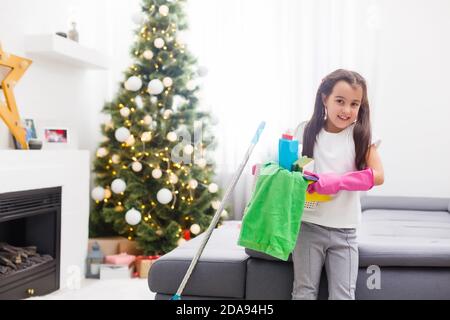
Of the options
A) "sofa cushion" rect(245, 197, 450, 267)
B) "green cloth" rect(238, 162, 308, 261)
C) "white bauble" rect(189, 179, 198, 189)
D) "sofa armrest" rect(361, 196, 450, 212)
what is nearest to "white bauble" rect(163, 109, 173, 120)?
"white bauble" rect(189, 179, 198, 189)

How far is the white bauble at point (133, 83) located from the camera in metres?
4.25

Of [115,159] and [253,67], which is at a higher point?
[253,67]

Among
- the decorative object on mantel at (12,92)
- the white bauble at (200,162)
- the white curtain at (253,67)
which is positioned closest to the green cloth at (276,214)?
the decorative object on mantel at (12,92)

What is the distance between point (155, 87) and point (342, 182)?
7.97 ft

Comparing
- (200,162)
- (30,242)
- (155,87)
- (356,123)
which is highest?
(155,87)

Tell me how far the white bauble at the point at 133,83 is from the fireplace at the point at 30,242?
1002mm

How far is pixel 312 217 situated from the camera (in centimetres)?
214

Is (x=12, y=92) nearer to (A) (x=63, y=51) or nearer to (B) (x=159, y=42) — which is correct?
(A) (x=63, y=51)

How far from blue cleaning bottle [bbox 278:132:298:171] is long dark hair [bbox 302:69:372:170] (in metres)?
0.11

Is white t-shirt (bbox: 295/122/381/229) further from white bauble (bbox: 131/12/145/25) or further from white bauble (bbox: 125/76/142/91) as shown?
white bauble (bbox: 131/12/145/25)

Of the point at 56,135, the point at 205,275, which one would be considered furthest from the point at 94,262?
the point at 205,275

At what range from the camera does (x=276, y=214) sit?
2.05 m

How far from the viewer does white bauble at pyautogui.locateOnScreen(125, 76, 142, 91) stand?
4254 millimetres
